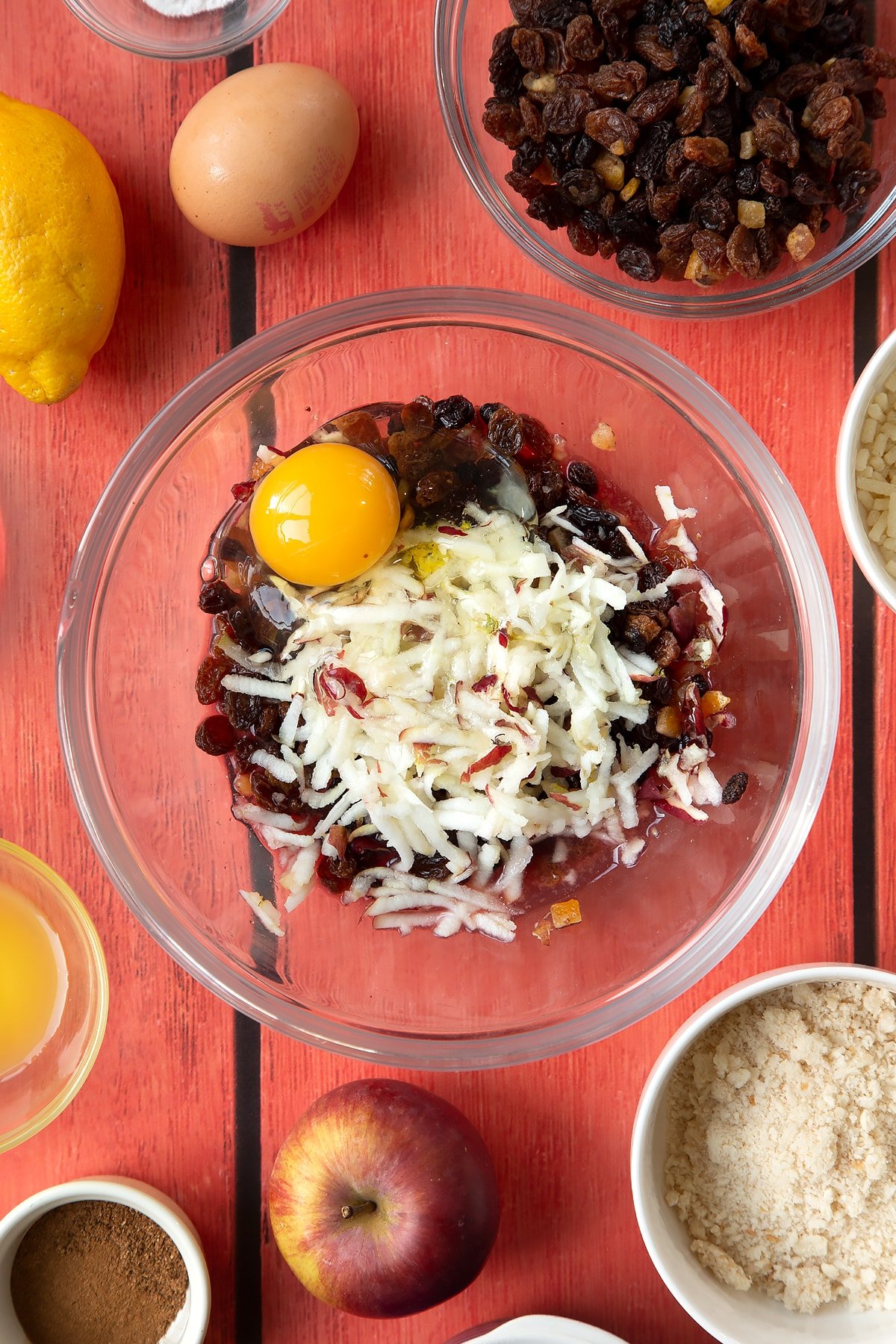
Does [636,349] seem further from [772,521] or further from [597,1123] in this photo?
[597,1123]

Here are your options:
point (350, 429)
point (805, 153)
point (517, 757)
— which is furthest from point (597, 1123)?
point (805, 153)

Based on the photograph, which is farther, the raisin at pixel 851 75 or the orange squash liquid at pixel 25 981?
the orange squash liquid at pixel 25 981

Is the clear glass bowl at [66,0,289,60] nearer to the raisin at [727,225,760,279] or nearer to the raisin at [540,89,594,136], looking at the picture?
the raisin at [540,89,594,136]

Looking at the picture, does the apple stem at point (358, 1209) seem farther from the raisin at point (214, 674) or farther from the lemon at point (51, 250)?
the lemon at point (51, 250)

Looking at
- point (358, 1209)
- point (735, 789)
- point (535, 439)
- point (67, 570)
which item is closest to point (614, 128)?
point (535, 439)

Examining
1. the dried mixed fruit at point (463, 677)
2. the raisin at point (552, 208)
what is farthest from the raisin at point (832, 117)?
the dried mixed fruit at point (463, 677)

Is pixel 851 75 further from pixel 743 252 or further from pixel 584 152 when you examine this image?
pixel 584 152
